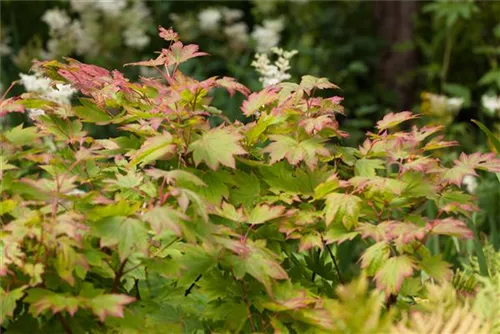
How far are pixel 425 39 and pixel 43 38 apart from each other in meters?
2.95

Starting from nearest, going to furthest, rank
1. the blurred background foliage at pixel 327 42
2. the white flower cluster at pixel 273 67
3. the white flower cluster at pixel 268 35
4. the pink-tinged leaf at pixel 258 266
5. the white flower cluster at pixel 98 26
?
the pink-tinged leaf at pixel 258 266 < the white flower cluster at pixel 273 67 < the white flower cluster at pixel 98 26 < the blurred background foliage at pixel 327 42 < the white flower cluster at pixel 268 35

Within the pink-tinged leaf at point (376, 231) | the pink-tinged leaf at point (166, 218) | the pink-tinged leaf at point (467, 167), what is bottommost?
the pink-tinged leaf at point (376, 231)

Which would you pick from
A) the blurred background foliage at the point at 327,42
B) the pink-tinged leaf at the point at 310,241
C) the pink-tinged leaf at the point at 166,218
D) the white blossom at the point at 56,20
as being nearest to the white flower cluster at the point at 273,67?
the pink-tinged leaf at the point at 310,241

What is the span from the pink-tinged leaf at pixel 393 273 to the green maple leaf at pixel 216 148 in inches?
13.3

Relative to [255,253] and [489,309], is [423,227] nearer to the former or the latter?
[489,309]

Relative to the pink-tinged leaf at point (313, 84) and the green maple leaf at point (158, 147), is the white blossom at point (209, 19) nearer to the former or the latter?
the pink-tinged leaf at point (313, 84)

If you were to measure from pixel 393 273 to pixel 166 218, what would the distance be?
1.46ft

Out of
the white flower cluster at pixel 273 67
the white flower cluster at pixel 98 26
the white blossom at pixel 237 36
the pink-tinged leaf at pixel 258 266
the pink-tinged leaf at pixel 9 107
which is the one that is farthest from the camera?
the white blossom at pixel 237 36

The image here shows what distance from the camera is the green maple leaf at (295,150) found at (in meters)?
1.54

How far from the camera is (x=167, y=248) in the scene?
4.99 feet

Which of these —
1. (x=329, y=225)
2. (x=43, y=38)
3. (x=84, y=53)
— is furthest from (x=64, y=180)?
(x=43, y=38)

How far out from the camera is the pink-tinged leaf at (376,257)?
1474 millimetres

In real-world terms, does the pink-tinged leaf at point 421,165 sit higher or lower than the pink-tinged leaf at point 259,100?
lower

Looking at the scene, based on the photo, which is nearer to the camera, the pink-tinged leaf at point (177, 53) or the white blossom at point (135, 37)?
the pink-tinged leaf at point (177, 53)
